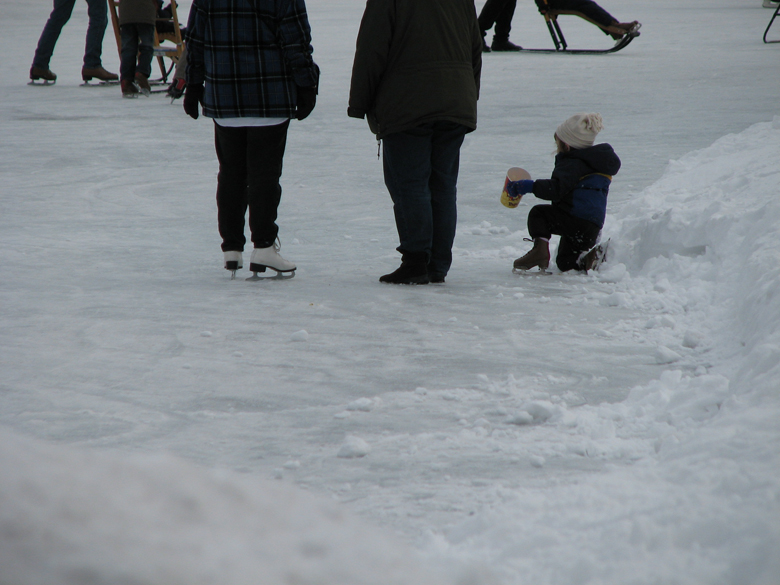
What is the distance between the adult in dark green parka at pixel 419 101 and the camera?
11.7ft

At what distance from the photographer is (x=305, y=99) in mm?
3674

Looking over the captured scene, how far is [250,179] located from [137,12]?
7.62 meters

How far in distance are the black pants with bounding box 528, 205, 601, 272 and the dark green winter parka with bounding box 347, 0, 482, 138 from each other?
724 millimetres

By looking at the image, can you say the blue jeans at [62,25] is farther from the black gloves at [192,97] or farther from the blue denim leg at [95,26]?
the black gloves at [192,97]

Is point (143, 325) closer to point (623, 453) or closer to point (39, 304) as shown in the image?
point (39, 304)

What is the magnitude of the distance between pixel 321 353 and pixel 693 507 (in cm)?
159

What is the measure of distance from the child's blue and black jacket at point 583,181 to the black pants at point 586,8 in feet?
32.1

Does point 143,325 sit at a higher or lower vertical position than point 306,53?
lower

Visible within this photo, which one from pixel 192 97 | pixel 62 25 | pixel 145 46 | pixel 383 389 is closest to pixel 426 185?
pixel 192 97

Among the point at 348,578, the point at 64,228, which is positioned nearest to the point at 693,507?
the point at 348,578

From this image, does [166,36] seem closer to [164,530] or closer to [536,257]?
[536,257]

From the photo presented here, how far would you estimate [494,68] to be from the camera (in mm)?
11586

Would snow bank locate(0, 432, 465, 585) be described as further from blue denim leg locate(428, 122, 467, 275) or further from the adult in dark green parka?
blue denim leg locate(428, 122, 467, 275)

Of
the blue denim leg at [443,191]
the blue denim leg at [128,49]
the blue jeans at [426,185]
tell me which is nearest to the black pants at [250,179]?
the blue jeans at [426,185]
